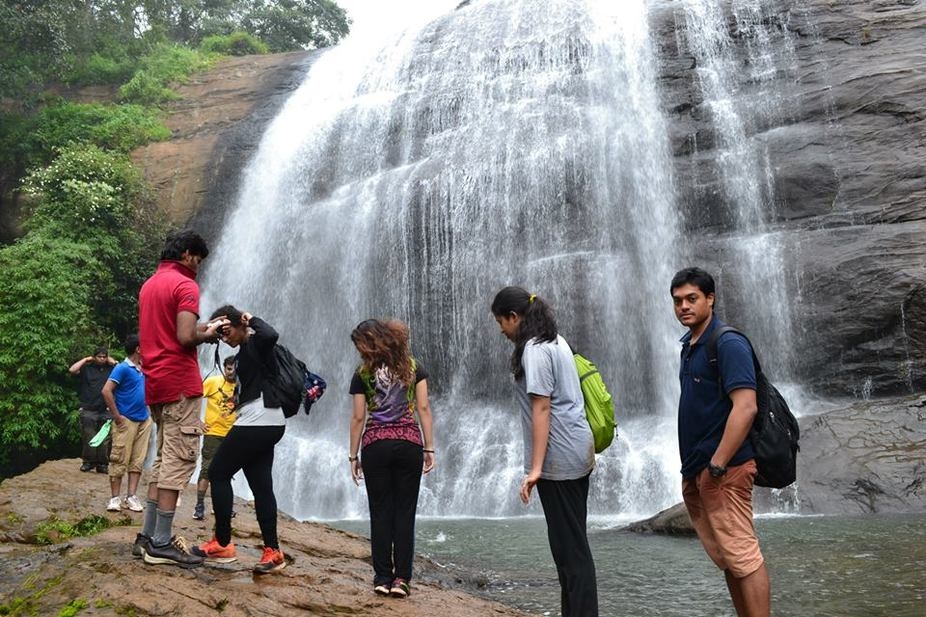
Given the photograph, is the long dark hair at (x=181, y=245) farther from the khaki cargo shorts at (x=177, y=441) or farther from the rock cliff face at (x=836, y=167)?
the rock cliff face at (x=836, y=167)

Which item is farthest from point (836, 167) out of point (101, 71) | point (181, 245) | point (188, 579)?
point (101, 71)

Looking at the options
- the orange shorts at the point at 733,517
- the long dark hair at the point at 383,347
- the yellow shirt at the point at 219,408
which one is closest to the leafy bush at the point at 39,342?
the yellow shirt at the point at 219,408

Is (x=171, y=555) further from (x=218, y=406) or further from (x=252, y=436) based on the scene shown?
(x=218, y=406)

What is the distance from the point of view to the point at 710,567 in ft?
21.7

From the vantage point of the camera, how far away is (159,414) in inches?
188

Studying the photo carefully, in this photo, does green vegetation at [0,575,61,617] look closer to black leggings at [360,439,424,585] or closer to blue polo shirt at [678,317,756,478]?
black leggings at [360,439,424,585]

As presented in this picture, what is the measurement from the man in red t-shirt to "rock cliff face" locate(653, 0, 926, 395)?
42.3 ft

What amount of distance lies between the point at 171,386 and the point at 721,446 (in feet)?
10.1

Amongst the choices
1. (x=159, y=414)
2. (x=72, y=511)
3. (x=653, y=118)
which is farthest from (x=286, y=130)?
(x=159, y=414)

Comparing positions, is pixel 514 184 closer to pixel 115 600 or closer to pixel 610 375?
pixel 610 375

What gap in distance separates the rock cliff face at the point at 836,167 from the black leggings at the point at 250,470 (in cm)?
1251

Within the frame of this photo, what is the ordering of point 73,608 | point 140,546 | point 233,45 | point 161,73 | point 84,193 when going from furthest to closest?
point 233,45, point 161,73, point 84,193, point 140,546, point 73,608

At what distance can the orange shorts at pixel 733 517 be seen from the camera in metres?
3.59

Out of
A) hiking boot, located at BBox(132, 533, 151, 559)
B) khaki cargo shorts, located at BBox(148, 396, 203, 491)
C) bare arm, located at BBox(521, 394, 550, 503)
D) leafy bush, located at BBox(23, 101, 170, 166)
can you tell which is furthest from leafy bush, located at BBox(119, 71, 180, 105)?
bare arm, located at BBox(521, 394, 550, 503)
